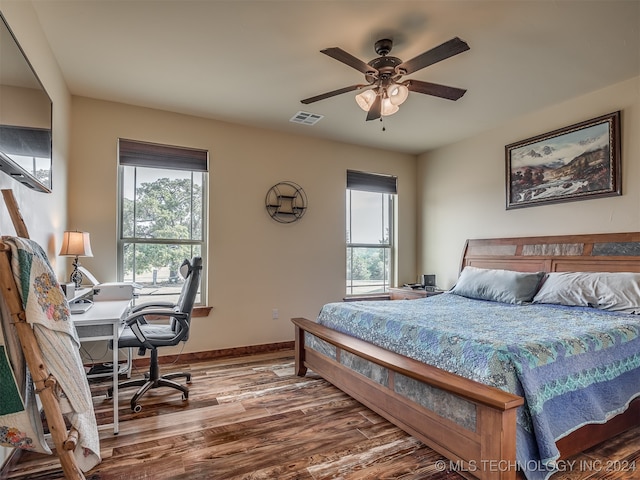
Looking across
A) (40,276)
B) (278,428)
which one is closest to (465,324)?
(278,428)

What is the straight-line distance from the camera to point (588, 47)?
103 inches

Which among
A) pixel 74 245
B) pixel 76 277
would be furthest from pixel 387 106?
pixel 76 277

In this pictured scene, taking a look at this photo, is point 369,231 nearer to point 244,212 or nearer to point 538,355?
point 244,212

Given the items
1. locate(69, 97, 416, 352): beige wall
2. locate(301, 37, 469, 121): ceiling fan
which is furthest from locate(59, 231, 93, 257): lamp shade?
locate(301, 37, 469, 121): ceiling fan

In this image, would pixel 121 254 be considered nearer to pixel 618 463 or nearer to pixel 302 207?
pixel 302 207

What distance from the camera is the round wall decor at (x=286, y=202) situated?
14.3 ft

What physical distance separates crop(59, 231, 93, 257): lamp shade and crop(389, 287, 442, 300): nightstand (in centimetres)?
351

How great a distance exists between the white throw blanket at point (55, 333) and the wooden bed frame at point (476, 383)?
1.56m

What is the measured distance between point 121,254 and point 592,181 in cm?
468

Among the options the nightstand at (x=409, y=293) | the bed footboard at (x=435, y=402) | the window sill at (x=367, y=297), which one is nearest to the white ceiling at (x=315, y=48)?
the nightstand at (x=409, y=293)

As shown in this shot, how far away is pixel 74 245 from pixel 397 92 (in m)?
2.83

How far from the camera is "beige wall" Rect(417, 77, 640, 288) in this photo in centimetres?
309

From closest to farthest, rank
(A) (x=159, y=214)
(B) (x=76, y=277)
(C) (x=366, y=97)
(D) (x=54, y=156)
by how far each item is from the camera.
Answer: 1. (C) (x=366, y=97)
2. (D) (x=54, y=156)
3. (B) (x=76, y=277)
4. (A) (x=159, y=214)

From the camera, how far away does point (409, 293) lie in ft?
14.8
